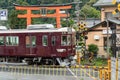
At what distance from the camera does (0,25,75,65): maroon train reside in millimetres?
29031

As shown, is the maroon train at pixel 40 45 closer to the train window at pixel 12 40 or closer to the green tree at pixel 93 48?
the train window at pixel 12 40

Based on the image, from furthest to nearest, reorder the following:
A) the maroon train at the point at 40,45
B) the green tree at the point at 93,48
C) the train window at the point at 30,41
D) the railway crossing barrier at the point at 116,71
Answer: the green tree at the point at 93,48, the train window at the point at 30,41, the maroon train at the point at 40,45, the railway crossing barrier at the point at 116,71

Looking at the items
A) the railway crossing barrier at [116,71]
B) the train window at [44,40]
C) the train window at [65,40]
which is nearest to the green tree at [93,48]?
the train window at [65,40]

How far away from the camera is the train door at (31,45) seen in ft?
96.7

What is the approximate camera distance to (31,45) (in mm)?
29750

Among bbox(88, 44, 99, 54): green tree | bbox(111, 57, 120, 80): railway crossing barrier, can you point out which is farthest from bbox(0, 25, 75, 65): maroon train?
bbox(88, 44, 99, 54): green tree

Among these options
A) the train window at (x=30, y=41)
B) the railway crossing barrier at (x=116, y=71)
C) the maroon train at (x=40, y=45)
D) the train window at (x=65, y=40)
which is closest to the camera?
the railway crossing barrier at (x=116, y=71)

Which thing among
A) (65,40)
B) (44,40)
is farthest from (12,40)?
(65,40)

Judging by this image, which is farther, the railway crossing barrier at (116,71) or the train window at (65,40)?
the train window at (65,40)

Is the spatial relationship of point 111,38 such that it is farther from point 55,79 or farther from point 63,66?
point 55,79

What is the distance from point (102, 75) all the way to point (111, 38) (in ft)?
69.1

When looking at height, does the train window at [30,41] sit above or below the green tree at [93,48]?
above

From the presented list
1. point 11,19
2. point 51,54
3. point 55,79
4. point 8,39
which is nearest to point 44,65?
point 51,54

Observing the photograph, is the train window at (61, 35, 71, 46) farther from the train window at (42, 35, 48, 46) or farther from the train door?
the train door
